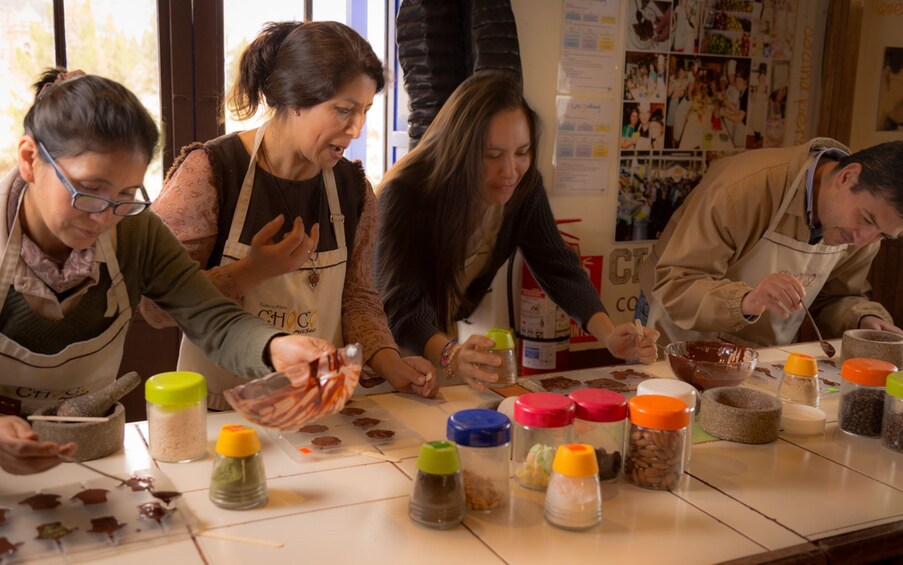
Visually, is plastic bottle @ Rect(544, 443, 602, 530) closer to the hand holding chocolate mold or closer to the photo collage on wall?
the hand holding chocolate mold

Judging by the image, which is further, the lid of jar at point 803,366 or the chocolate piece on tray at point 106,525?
the lid of jar at point 803,366

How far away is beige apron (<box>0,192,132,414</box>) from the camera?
1558 mm

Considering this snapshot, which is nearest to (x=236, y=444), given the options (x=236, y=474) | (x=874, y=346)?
(x=236, y=474)

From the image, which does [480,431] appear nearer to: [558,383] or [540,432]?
[540,432]

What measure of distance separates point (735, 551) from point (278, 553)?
2.30ft

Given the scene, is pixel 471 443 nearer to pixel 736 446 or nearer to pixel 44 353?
pixel 736 446

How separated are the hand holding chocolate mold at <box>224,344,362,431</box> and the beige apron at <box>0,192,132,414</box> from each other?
1.41ft

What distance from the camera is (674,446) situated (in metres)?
1.53

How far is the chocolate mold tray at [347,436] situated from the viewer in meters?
1.64

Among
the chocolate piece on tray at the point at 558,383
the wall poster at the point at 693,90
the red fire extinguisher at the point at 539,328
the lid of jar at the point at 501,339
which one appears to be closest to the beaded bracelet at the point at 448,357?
the lid of jar at the point at 501,339

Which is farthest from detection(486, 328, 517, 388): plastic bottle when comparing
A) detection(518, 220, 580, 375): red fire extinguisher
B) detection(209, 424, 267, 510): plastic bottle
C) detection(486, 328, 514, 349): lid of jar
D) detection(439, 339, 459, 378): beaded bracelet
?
detection(518, 220, 580, 375): red fire extinguisher

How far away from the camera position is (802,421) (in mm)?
1833

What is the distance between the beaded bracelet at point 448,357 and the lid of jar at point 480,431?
2.08 feet

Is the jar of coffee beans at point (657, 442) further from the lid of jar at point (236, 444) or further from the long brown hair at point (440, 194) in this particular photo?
the long brown hair at point (440, 194)
